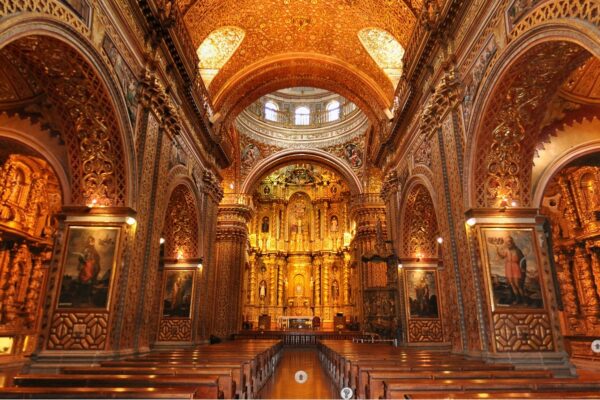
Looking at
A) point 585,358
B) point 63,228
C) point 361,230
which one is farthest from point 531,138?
point 361,230

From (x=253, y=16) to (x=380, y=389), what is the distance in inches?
484

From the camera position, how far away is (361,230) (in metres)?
21.0

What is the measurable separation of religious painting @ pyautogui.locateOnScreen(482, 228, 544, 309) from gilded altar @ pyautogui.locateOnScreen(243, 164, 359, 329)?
20327mm

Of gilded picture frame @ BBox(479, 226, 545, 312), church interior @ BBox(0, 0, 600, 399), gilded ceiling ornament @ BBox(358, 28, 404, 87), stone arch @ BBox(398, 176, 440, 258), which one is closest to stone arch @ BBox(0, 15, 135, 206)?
church interior @ BBox(0, 0, 600, 399)

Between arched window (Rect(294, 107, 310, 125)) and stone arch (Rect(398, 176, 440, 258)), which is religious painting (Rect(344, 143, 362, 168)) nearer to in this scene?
arched window (Rect(294, 107, 310, 125))

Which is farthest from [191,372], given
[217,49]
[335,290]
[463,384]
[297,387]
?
[335,290]

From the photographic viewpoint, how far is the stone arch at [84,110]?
6.23 meters

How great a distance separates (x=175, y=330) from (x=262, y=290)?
16.8 meters

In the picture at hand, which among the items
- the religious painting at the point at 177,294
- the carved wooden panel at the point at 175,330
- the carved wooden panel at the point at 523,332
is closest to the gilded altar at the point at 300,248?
the religious painting at the point at 177,294

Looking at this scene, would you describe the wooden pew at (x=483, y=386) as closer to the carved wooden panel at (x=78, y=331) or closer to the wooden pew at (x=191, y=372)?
the wooden pew at (x=191, y=372)

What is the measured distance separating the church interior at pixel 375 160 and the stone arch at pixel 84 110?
0.04 metres

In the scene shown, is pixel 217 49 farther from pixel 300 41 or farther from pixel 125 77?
pixel 125 77

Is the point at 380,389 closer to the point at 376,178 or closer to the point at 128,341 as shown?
the point at 128,341

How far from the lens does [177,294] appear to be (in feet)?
41.0
